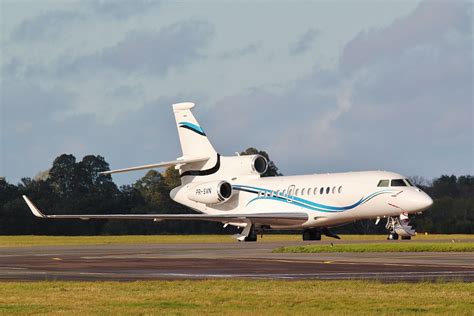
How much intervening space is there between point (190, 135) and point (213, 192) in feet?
21.3

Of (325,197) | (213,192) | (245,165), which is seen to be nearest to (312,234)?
(325,197)

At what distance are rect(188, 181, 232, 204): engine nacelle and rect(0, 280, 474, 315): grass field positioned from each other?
41.0 meters

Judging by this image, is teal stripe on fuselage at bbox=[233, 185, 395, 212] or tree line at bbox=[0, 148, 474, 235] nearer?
teal stripe on fuselage at bbox=[233, 185, 395, 212]

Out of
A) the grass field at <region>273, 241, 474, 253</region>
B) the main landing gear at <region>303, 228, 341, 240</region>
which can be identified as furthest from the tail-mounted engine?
the grass field at <region>273, 241, 474, 253</region>

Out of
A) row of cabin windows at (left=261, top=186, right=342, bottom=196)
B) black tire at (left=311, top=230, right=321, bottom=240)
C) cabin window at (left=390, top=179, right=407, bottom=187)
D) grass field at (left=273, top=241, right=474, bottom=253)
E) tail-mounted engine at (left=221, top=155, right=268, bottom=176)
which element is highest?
tail-mounted engine at (left=221, top=155, right=268, bottom=176)

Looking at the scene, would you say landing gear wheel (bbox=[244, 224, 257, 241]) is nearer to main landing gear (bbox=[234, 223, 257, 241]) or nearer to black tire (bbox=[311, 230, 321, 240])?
main landing gear (bbox=[234, 223, 257, 241])

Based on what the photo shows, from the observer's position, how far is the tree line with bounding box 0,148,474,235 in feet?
246

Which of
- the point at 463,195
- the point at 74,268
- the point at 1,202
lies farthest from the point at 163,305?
the point at 1,202

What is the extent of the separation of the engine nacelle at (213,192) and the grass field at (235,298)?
40958mm

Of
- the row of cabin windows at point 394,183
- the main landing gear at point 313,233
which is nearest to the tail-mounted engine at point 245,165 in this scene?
the main landing gear at point 313,233

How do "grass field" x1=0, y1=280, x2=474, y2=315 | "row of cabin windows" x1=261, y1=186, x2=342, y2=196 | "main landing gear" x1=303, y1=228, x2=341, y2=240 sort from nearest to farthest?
1. "grass field" x1=0, y1=280, x2=474, y2=315
2. "row of cabin windows" x1=261, y1=186, x2=342, y2=196
3. "main landing gear" x1=303, y1=228, x2=341, y2=240

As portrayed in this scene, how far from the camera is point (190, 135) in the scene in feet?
226

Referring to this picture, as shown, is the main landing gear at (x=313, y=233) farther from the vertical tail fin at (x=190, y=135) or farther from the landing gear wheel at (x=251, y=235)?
the vertical tail fin at (x=190, y=135)

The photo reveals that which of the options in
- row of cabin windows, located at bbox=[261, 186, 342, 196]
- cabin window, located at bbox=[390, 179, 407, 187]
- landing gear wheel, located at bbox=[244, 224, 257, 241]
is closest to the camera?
cabin window, located at bbox=[390, 179, 407, 187]
